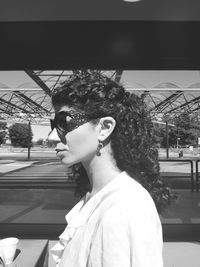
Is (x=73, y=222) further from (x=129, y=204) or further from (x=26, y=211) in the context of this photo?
(x=26, y=211)

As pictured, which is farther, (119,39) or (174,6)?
(119,39)

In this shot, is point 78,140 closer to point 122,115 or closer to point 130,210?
point 122,115

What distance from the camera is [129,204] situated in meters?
0.80

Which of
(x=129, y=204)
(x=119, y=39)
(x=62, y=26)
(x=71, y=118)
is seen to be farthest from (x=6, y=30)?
(x=129, y=204)

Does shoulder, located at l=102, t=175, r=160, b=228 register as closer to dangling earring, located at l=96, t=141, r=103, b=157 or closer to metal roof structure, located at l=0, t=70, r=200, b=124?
dangling earring, located at l=96, t=141, r=103, b=157

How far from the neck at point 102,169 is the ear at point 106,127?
45 millimetres

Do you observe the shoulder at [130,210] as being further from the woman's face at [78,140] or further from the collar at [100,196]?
the woman's face at [78,140]

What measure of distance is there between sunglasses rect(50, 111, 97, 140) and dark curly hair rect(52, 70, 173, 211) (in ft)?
0.08

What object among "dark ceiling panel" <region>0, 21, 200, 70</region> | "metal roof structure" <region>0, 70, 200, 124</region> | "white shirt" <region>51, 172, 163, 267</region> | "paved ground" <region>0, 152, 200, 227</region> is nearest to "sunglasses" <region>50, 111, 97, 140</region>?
"white shirt" <region>51, 172, 163, 267</region>

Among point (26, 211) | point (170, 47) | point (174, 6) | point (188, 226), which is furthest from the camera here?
point (26, 211)

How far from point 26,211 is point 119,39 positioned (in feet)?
11.6

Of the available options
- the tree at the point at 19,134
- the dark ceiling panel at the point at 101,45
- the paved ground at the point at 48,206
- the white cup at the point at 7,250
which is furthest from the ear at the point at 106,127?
the tree at the point at 19,134

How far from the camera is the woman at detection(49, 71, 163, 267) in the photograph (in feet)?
2.50

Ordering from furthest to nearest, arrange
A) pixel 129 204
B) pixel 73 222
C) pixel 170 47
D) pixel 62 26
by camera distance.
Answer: pixel 170 47, pixel 62 26, pixel 73 222, pixel 129 204
